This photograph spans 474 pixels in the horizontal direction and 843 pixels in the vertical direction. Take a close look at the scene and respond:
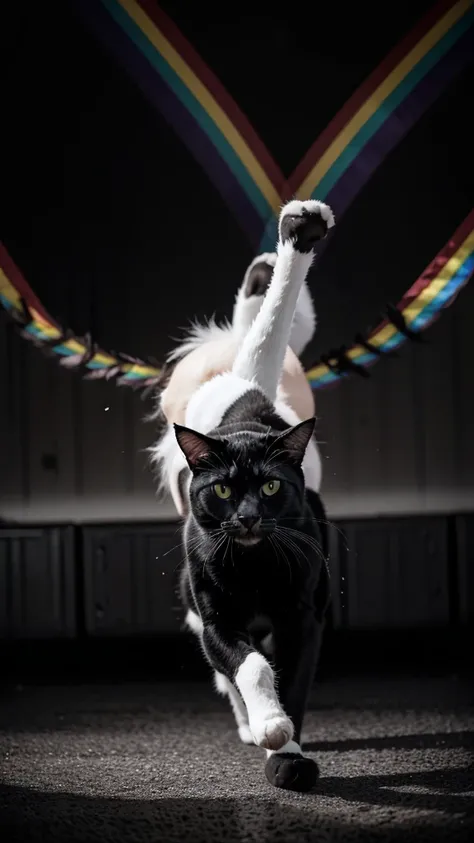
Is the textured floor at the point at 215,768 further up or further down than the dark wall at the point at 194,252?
further down

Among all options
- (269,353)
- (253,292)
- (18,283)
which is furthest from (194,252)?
(269,353)

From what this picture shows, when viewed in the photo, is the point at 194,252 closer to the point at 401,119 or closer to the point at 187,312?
the point at 187,312

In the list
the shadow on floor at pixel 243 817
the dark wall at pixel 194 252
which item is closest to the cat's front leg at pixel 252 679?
the shadow on floor at pixel 243 817

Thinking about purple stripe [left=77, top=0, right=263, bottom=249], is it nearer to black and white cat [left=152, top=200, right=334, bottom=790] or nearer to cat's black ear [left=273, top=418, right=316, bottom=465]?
black and white cat [left=152, top=200, right=334, bottom=790]

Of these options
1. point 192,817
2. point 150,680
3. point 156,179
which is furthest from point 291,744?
point 156,179

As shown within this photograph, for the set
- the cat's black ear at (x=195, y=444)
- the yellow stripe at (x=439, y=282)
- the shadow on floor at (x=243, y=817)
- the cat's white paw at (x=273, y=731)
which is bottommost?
the shadow on floor at (x=243, y=817)

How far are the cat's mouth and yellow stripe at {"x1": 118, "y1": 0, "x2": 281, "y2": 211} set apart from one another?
0.96m

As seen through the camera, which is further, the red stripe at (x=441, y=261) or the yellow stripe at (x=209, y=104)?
the yellow stripe at (x=209, y=104)

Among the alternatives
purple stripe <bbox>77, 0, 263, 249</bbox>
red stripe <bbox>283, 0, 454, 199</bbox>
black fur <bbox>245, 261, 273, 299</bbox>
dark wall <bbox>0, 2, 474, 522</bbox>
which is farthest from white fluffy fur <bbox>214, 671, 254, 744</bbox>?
purple stripe <bbox>77, 0, 263, 249</bbox>

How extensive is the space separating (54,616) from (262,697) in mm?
1290

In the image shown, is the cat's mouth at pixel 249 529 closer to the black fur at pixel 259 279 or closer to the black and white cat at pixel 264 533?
the black and white cat at pixel 264 533

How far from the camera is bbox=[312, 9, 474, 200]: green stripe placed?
1913mm

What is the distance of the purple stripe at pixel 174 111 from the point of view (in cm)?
201

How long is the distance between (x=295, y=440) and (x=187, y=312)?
123 centimetres
